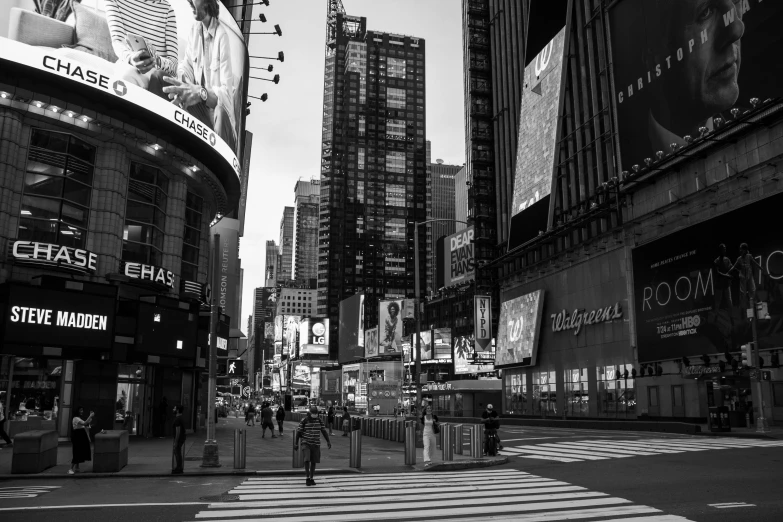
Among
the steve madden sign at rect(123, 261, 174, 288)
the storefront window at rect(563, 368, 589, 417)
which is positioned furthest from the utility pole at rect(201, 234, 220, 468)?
the storefront window at rect(563, 368, 589, 417)

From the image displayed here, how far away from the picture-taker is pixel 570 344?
5862 centimetres

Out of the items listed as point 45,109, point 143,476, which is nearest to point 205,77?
point 45,109

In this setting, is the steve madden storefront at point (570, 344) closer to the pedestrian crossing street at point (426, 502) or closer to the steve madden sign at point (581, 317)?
the steve madden sign at point (581, 317)

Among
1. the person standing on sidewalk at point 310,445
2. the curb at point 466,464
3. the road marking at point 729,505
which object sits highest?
the person standing on sidewalk at point 310,445

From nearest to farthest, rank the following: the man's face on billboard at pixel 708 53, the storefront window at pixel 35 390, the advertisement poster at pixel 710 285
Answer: the storefront window at pixel 35 390 → the advertisement poster at pixel 710 285 → the man's face on billboard at pixel 708 53

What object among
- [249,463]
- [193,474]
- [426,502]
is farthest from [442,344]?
[426,502]

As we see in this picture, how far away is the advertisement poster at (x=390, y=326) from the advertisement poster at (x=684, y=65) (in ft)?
199

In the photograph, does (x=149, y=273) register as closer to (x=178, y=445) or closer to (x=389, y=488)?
(x=178, y=445)

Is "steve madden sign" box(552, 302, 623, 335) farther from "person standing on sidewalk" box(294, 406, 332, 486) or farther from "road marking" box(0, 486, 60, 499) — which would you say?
"road marking" box(0, 486, 60, 499)

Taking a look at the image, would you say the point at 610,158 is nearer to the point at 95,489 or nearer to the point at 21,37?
the point at 21,37

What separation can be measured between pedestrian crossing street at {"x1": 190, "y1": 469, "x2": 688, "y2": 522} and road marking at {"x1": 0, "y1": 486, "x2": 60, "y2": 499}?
4277 mm

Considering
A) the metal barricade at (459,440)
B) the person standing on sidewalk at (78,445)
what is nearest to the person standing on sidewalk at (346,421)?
the metal barricade at (459,440)

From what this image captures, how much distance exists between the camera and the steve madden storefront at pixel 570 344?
51094 mm

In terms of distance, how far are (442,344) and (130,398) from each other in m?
80.7
